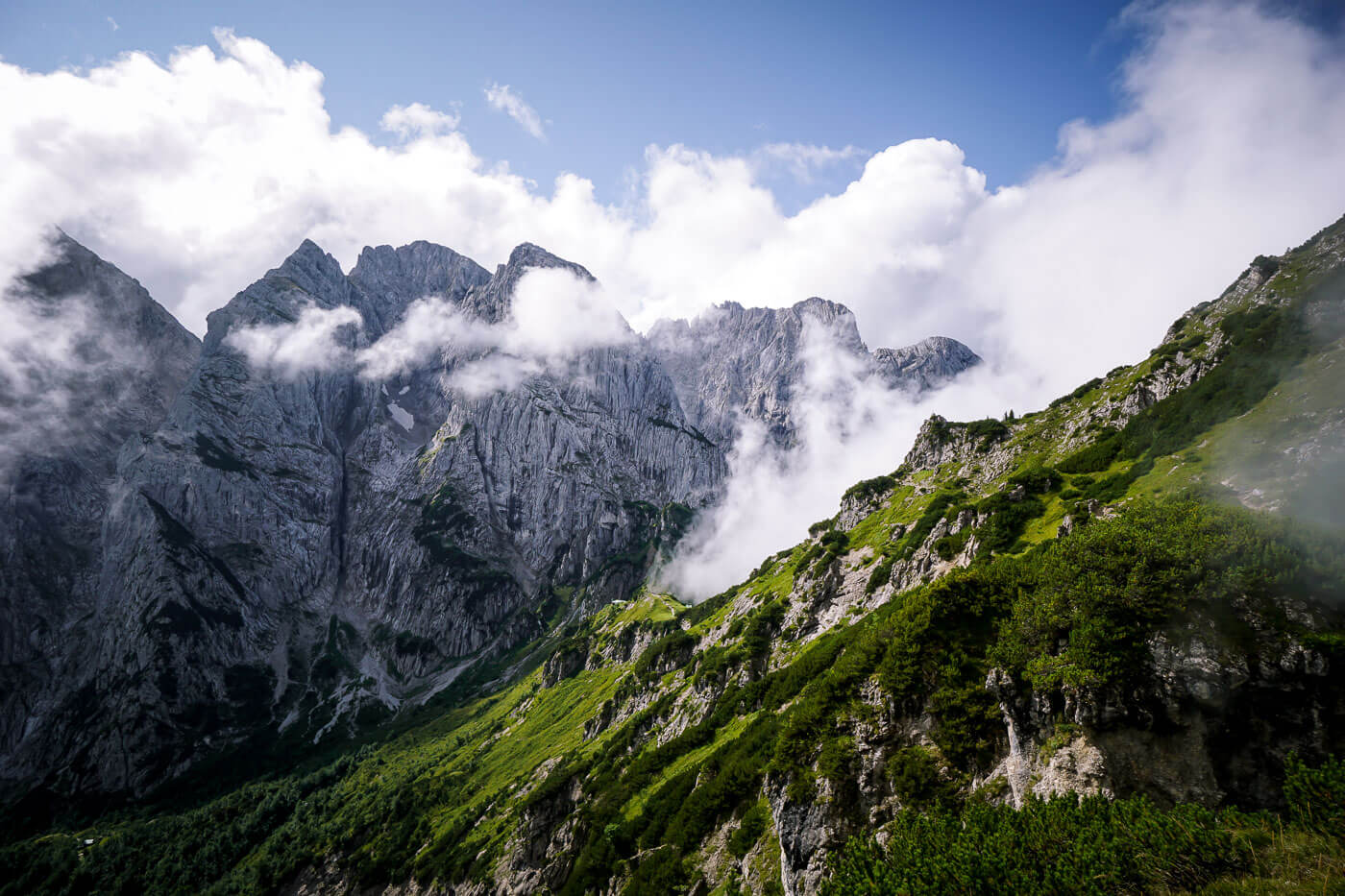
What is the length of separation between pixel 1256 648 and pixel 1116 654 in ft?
18.0

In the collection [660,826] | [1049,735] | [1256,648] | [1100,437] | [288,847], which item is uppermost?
[1100,437]

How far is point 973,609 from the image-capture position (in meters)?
36.9

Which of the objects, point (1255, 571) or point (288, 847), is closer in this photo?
point (1255, 571)

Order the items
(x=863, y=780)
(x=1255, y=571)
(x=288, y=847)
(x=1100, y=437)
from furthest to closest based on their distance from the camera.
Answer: (x=288, y=847), (x=1100, y=437), (x=863, y=780), (x=1255, y=571)

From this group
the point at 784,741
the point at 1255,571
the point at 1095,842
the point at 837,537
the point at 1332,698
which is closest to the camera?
the point at 1095,842

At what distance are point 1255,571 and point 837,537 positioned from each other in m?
81.8

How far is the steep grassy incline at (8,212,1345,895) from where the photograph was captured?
2278cm

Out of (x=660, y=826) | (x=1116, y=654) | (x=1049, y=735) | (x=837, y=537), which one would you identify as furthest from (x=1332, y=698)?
(x=837, y=537)

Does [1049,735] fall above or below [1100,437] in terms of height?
below

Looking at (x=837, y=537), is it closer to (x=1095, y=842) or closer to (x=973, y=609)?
(x=973, y=609)

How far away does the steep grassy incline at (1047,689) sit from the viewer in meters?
22.8

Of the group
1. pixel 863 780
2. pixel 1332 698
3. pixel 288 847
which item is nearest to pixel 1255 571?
pixel 1332 698

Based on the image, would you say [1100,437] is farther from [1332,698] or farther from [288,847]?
[288,847]

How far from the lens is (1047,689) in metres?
28.0
